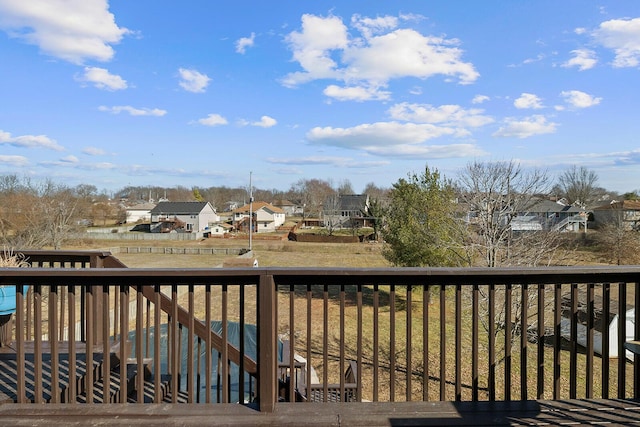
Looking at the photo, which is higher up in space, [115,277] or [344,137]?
[344,137]

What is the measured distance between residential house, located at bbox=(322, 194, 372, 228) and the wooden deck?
120 feet

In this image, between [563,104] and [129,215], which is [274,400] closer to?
[563,104]

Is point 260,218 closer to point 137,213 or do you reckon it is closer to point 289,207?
point 289,207

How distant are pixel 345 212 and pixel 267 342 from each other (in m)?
42.6

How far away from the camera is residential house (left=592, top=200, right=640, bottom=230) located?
2394 cm

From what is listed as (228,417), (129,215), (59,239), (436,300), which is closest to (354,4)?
(228,417)

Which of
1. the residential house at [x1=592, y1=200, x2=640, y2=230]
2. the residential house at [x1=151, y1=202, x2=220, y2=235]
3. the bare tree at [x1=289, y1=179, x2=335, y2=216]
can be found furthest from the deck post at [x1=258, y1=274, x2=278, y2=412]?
the bare tree at [x1=289, y1=179, x2=335, y2=216]

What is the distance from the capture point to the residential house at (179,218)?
4291 cm

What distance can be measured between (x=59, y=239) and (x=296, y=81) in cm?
1662

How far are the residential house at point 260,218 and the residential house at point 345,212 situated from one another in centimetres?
768

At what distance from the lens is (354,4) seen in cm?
832

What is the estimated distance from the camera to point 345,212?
145ft

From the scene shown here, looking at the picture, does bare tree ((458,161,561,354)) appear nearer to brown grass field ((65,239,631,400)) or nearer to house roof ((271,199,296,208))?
brown grass field ((65,239,631,400))

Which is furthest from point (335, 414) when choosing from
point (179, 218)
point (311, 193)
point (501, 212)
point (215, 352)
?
point (311, 193)
